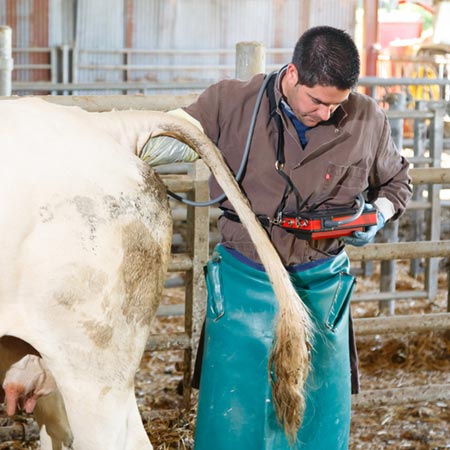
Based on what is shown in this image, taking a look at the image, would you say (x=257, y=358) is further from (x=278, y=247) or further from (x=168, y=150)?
(x=168, y=150)

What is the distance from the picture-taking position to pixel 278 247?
3107 millimetres


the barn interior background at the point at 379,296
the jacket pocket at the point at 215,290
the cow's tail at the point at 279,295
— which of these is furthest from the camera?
the barn interior background at the point at 379,296

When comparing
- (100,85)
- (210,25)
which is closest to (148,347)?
(100,85)

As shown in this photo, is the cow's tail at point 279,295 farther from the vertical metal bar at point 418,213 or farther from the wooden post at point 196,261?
the vertical metal bar at point 418,213

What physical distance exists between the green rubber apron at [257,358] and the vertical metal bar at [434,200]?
3674mm

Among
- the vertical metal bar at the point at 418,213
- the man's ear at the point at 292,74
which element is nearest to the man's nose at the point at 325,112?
the man's ear at the point at 292,74

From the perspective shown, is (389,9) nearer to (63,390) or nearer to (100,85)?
(100,85)

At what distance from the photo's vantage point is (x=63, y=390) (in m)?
2.60

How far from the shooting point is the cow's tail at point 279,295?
2.79m

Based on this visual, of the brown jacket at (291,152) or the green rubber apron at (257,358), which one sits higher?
the brown jacket at (291,152)

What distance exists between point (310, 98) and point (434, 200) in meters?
4.09

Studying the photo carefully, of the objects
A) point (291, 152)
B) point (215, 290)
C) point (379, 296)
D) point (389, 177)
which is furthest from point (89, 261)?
point (379, 296)

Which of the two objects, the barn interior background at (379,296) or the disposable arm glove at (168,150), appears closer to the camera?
the disposable arm glove at (168,150)

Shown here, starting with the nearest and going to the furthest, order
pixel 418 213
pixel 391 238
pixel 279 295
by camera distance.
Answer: pixel 279 295
pixel 391 238
pixel 418 213
